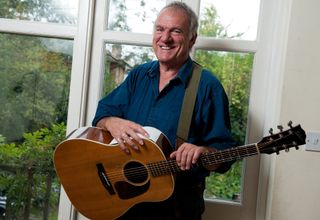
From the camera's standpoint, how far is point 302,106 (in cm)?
135

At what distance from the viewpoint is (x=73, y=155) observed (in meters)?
1.21

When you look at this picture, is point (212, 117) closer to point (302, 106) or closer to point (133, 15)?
point (302, 106)

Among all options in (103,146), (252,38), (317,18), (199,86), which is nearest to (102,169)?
(103,146)

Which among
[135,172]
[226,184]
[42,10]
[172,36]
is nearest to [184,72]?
[172,36]

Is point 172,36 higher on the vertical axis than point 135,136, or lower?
higher

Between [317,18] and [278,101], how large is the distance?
377 millimetres

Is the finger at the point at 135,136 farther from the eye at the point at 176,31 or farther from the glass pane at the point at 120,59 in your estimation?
the glass pane at the point at 120,59

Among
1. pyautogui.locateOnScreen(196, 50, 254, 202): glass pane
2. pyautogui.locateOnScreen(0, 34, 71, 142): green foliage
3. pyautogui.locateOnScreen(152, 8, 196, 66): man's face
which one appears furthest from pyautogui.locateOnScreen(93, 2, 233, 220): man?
pyautogui.locateOnScreen(0, 34, 71, 142): green foliage

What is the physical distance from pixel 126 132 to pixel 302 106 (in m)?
0.75

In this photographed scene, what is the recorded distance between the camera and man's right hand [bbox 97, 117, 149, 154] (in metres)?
1.13

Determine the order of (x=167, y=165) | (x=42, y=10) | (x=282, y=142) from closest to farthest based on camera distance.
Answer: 1. (x=282, y=142)
2. (x=167, y=165)
3. (x=42, y=10)

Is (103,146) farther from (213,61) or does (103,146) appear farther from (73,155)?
(213,61)

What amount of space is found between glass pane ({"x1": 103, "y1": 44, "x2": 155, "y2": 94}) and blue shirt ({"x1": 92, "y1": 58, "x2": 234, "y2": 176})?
0.35m

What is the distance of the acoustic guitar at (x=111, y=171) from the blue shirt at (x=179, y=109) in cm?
9
